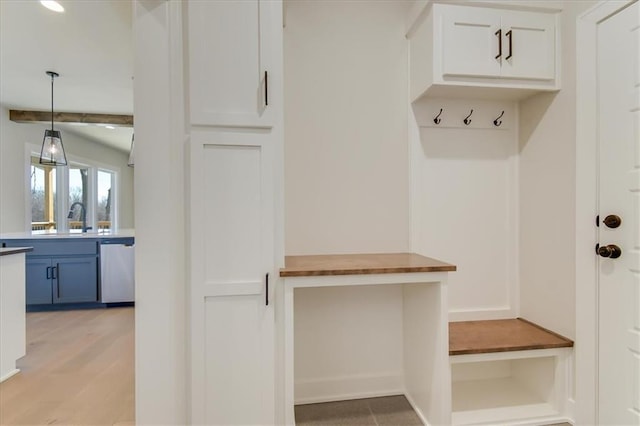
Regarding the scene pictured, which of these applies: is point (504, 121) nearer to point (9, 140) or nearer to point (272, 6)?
point (272, 6)

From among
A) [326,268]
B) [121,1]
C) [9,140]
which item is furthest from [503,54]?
[9,140]

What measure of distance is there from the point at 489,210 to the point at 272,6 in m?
1.76

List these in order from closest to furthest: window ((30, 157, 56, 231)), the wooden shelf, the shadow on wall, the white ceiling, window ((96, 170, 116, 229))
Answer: the wooden shelf < the shadow on wall < the white ceiling < window ((30, 157, 56, 231)) < window ((96, 170, 116, 229))

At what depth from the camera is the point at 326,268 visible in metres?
1.54

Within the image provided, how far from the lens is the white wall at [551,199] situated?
67.2 inches

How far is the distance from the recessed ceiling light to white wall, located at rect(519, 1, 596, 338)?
3.09 meters

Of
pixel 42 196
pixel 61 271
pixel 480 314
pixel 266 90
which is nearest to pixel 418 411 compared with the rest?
pixel 480 314

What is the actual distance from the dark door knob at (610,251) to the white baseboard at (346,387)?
1.31 m

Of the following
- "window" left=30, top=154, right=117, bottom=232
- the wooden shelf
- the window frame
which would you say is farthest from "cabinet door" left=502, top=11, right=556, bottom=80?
"window" left=30, top=154, right=117, bottom=232

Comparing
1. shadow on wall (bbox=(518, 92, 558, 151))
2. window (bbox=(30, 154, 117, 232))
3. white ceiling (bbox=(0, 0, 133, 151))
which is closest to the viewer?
shadow on wall (bbox=(518, 92, 558, 151))

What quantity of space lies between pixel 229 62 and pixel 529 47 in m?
1.63

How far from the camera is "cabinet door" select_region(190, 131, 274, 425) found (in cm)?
142

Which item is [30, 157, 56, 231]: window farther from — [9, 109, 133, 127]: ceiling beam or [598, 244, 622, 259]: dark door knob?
[598, 244, 622, 259]: dark door knob

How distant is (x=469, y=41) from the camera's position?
1.74 meters
